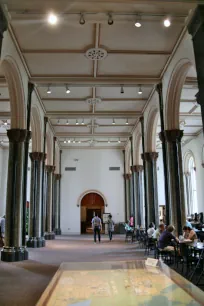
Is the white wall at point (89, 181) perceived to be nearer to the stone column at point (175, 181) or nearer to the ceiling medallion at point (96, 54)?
the stone column at point (175, 181)

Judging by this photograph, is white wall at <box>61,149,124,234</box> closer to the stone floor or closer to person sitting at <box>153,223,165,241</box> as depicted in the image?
the stone floor

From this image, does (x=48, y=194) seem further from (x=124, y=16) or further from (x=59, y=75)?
(x=124, y=16)

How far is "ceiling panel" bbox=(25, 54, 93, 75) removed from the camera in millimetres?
8516

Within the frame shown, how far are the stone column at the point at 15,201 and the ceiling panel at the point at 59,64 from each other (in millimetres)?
2080

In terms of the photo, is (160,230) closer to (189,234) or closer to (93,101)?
(189,234)

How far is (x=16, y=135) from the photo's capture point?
29.4 feet

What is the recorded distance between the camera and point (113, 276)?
366 centimetres

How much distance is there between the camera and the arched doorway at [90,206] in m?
21.3

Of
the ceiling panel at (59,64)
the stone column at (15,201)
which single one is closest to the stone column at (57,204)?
the stone column at (15,201)

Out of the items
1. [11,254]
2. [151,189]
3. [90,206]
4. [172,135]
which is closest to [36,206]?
[11,254]

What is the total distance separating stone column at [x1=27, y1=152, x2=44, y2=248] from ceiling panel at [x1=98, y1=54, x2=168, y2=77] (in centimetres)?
524

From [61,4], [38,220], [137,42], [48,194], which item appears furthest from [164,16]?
[48,194]

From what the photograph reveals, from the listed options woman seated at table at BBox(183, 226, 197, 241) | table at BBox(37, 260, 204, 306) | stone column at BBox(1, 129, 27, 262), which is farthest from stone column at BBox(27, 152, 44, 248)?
table at BBox(37, 260, 204, 306)

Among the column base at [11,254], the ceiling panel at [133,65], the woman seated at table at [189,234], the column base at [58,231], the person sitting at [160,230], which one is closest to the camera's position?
the woman seated at table at [189,234]
